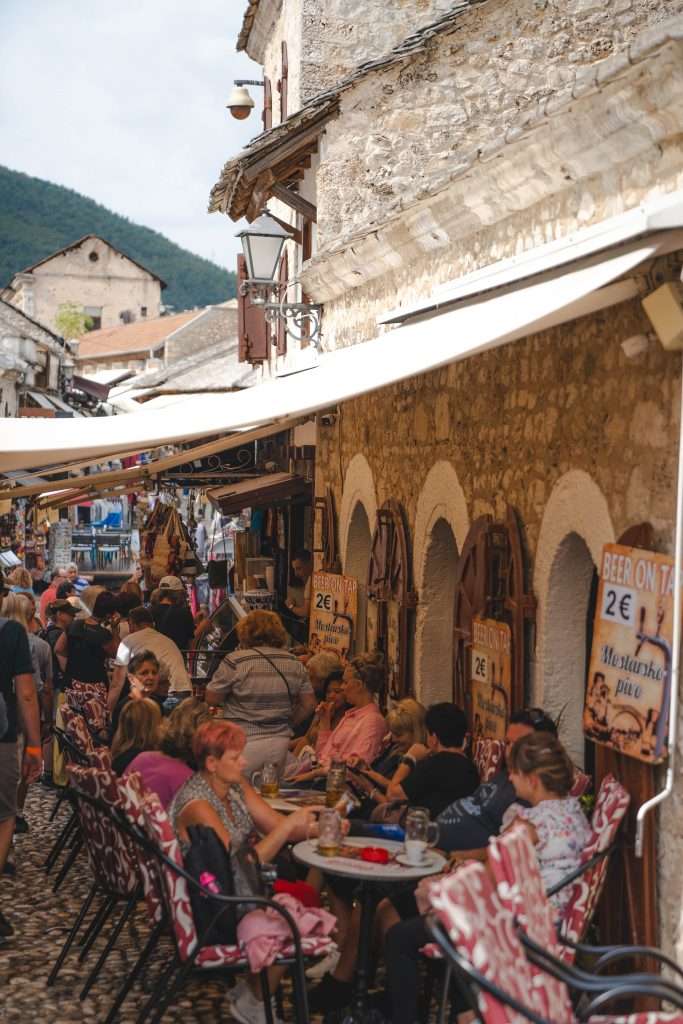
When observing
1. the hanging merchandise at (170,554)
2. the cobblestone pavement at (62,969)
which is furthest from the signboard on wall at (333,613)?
the hanging merchandise at (170,554)

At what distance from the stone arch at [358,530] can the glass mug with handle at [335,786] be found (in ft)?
13.5

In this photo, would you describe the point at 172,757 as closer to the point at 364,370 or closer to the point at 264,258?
the point at 364,370

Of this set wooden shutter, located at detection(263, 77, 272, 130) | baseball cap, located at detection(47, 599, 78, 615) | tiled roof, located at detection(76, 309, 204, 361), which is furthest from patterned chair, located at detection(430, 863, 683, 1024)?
tiled roof, located at detection(76, 309, 204, 361)

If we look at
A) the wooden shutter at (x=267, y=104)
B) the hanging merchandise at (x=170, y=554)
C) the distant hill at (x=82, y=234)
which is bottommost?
the hanging merchandise at (x=170, y=554)

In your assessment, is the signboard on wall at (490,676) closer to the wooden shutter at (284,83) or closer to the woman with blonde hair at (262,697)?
the woman with blonde hair at (262,697)

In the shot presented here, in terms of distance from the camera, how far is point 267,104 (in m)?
19.2

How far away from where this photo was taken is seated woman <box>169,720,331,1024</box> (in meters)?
4.80

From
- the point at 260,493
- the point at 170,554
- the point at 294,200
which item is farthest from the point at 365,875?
the point at 170,554

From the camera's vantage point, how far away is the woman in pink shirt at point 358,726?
7.01 m

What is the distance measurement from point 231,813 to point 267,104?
15.9m

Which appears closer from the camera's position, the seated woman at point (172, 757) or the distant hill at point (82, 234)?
the seated woman at point (172, 757)

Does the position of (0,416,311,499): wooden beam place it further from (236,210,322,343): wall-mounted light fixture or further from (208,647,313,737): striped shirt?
(208,647,313,737): striped shirt

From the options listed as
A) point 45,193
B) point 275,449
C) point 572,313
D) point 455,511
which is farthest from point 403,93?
point 45,193

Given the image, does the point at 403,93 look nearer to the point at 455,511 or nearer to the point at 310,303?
the point at 310,303
